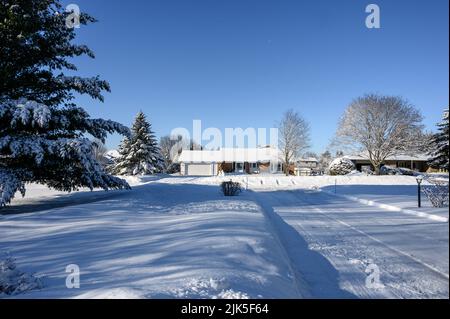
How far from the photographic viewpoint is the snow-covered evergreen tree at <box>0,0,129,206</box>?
11.9 m

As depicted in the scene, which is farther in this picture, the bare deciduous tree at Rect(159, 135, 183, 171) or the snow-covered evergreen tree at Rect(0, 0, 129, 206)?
the bare deciduous tree at Rect(159, 135, 183, 171)

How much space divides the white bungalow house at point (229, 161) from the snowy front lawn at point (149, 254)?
155 ft

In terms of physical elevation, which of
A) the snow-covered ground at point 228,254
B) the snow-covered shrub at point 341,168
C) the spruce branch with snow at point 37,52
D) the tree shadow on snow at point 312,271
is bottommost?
the tree shadow on snow at point 312,271

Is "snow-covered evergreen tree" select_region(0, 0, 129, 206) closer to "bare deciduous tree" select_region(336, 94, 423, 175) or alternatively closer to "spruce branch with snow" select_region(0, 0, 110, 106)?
"spruce branch with snow" select_region(0, 0, 110, 106)

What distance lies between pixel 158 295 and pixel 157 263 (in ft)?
5.56

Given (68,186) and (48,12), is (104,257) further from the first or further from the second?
(48,12)

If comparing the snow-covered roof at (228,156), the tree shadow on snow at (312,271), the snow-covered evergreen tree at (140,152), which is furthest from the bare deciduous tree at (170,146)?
the tree shadow on snow at (312,271)

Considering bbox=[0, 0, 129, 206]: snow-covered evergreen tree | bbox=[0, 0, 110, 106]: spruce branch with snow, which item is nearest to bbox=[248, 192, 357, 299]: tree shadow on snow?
bbox=[0, 0, 129, 206]: snow-covered evergreen tree

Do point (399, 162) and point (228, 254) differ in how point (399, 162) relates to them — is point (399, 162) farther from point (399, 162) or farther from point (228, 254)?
point (228, 254)

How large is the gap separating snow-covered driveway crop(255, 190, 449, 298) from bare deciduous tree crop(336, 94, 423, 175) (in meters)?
27.4

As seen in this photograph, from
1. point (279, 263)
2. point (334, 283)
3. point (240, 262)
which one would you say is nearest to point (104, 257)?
point (240, 262)

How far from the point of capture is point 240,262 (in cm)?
505

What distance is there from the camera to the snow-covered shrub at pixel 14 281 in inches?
165

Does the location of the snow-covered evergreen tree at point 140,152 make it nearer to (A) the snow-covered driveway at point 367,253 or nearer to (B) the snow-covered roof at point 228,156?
(B) the snow-covered roof at point 228,156
